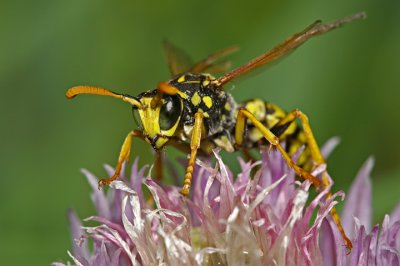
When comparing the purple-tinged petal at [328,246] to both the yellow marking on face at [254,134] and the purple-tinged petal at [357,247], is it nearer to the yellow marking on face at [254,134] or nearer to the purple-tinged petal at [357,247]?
the purple-tinged petal at [357,247]

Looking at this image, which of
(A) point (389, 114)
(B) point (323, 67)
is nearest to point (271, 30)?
(B) point (323, 67)

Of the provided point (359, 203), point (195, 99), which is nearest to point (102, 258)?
point (195, 99)

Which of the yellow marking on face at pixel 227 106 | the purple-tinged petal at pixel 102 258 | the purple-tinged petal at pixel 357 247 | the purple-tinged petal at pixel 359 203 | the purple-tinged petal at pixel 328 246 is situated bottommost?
the purple-tinged petal at pixel 357 247

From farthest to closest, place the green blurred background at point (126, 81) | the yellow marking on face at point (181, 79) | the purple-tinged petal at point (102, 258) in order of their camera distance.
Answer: the green blurred background at point (126, 81), the yellow marking on face at point (181, 79), the purple-tinged petal at point (102, 258)

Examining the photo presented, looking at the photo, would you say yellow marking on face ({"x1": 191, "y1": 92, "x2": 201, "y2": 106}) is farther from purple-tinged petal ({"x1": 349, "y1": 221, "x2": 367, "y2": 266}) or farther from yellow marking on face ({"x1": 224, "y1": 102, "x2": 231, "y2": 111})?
purple-tinged petal ({"x1": 349, "y1": 221, "x2": 367, "y2": 266})

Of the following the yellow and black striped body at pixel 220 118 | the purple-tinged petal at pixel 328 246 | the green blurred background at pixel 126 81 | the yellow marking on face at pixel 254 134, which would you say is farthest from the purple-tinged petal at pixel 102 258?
the green blurred background at pixel 126 81

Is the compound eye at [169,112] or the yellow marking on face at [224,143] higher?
the compound eye at [169,112]

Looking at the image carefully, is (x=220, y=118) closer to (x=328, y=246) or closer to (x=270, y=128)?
(x=270, y=128)
